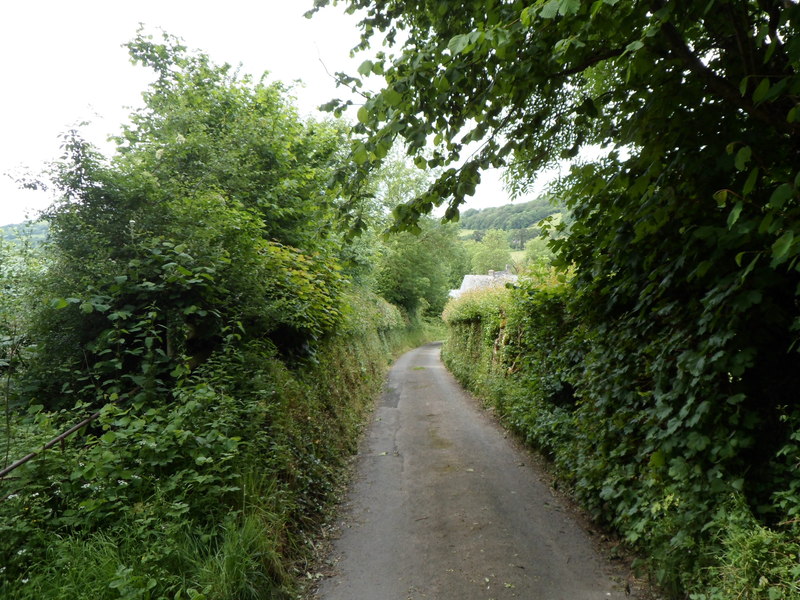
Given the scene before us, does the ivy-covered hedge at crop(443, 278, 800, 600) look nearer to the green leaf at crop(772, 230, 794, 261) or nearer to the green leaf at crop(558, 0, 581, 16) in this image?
the green leaf at crop(772, 230, 794, 261)

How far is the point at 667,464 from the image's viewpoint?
3652 millimetres

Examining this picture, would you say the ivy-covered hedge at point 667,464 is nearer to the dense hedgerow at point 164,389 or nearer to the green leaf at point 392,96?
the green leaf at point 392,96

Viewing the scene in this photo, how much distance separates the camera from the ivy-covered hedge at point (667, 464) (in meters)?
2.73

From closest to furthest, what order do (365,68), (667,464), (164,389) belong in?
1. (365,68)
2. (667,464)
3. (164,389)

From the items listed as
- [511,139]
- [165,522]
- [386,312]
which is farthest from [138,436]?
[386,312]

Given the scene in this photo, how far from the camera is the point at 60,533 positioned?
2951mm

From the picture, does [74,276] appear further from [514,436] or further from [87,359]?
[514,436]

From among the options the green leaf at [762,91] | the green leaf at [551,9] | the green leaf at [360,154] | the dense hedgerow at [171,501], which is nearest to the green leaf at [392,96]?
the green leaf at [360,154]

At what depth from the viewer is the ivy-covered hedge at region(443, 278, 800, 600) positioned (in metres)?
2.73

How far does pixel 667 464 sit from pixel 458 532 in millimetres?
2326

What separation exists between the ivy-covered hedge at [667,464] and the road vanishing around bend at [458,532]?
51 centimetres

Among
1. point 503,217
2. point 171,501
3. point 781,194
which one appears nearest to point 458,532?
point 171,501

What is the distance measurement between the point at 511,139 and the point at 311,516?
473cm

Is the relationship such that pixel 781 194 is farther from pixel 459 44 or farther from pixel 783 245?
pixel 459 44
